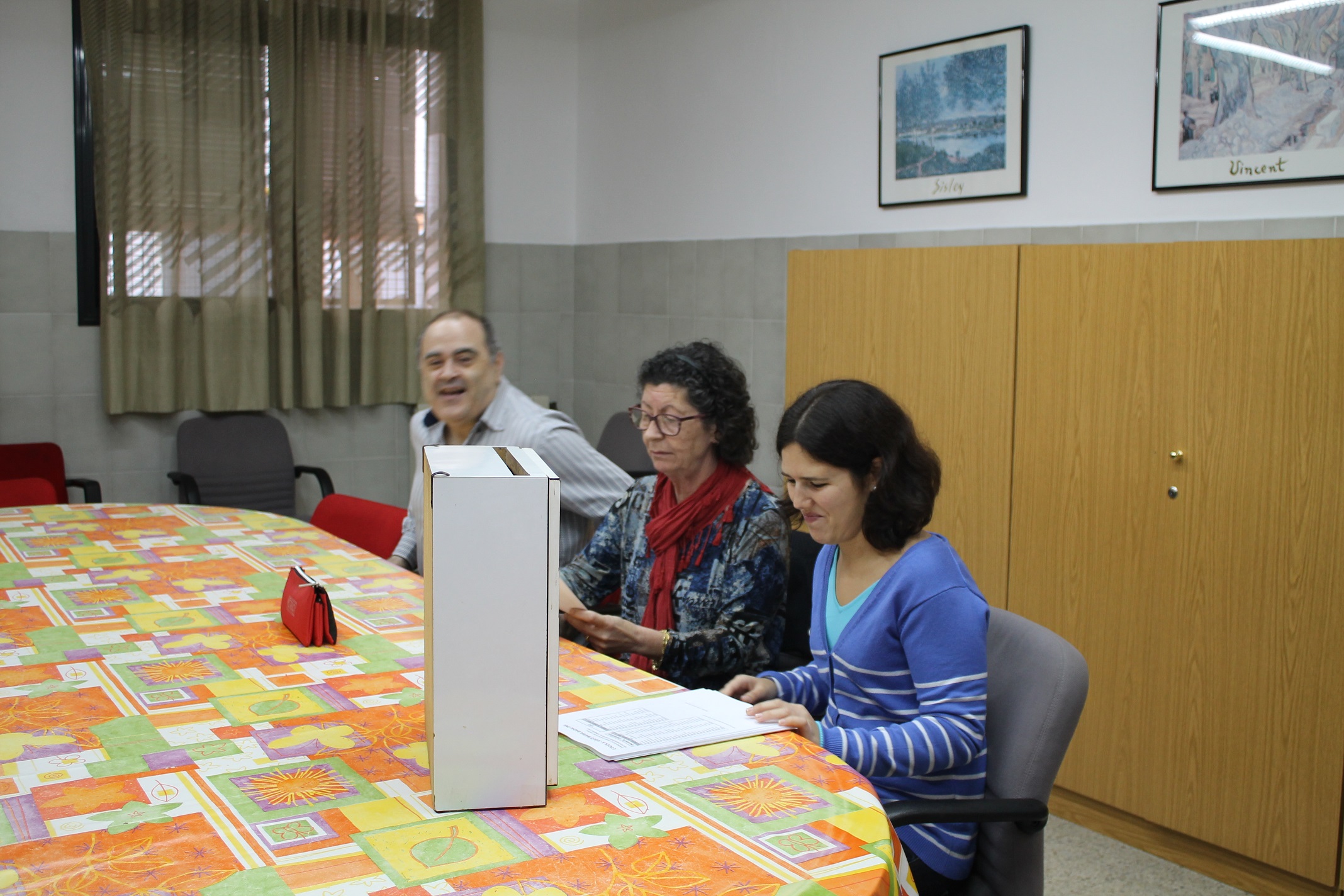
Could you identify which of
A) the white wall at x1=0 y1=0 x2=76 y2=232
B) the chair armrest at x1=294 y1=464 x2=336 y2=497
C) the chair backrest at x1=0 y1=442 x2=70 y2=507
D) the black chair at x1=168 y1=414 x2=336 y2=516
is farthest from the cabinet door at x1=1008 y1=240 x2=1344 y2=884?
the white wall at x1=0 y1=0 x2=76 y2=232

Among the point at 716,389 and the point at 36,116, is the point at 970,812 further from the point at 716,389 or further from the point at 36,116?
the point at 36,116

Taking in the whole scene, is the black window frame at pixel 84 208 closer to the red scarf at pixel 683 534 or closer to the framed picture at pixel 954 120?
the framed picture at pixel 954 120

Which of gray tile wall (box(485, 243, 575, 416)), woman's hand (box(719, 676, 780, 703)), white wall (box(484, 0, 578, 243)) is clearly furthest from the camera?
gray tile wall (box(485, 243, 575, 416))

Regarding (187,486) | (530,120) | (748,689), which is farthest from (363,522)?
(530,120)

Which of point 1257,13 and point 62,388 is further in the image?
point 62,388

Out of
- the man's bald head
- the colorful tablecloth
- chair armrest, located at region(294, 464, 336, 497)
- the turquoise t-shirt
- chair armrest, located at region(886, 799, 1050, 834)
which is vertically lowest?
chair armrest, located at region(886, 799, 1050, 834)

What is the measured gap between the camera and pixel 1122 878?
295cm

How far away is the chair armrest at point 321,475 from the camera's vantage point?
486cm

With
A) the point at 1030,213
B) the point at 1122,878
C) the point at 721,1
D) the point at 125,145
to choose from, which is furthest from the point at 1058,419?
the point at 125,145

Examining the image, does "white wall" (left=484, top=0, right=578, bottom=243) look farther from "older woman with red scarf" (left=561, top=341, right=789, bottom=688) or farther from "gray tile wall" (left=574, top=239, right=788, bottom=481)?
"older woman with red scarf" (left=561, top=341, right=789, bottom=688)

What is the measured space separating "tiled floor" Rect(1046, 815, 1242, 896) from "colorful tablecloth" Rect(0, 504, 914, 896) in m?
1.65

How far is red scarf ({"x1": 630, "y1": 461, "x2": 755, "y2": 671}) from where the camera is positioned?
2.37m

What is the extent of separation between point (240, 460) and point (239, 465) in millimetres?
24

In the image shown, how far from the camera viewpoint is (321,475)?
4906 mm
